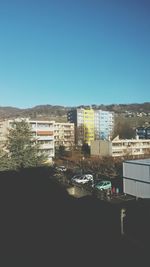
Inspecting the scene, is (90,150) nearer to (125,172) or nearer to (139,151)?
(139,151)

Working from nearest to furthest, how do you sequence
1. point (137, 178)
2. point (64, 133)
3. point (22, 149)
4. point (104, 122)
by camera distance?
point (137, 178), point (22, 149), point (64, 133), point (104, 122)

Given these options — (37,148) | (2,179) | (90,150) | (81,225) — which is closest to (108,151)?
(90,150)

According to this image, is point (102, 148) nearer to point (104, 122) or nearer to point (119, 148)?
point (119, 148)

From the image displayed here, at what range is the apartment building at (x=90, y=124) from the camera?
7738cm

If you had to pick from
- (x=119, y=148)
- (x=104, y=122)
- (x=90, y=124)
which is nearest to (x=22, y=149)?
(x=119, y=148)

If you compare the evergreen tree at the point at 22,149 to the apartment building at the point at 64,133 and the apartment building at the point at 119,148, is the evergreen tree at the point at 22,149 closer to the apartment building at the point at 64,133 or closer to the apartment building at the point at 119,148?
the apartment building at the point at 119,148

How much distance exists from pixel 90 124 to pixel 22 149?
69940 mm

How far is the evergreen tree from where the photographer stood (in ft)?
65.9

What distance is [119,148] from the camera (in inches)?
1957

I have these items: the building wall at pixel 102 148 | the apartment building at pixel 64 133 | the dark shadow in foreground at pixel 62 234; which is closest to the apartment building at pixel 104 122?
the apartment building at pixel 64 133

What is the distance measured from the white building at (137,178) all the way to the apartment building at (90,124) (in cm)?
5290

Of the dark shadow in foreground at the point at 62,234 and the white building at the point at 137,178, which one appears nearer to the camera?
the dark shadow in foreground at the point at 62,234

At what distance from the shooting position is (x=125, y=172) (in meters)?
17.5

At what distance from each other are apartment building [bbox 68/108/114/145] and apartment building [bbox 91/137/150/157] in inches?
784
